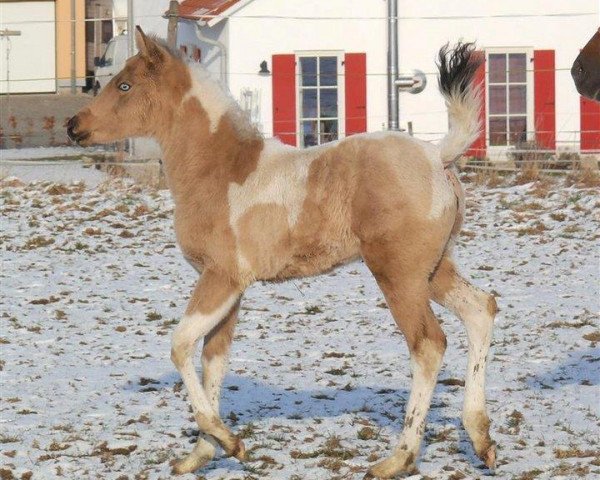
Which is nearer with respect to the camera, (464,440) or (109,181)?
(464,440)

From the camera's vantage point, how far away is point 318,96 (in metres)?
22.1

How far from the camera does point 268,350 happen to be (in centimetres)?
860

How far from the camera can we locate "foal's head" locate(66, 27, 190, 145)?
6.22m

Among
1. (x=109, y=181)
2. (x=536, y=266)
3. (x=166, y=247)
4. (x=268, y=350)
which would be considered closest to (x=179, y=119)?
(x=268, y=350)

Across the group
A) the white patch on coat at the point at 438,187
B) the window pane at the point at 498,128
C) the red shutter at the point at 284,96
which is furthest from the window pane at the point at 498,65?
the white patch on coat at the point at 438,187

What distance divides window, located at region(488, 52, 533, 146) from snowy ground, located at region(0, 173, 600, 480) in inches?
328

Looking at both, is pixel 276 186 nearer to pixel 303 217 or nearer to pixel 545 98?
pixel 303 217

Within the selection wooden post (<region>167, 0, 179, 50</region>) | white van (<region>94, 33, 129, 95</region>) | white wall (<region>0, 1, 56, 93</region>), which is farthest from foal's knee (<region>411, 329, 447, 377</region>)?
white wall (<region>0, 1, 56, 93</region>)

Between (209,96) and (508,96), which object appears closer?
(209,96)

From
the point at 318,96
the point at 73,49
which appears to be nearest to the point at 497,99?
the point at 318,96

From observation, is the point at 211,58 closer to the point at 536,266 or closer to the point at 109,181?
the point at 109,181

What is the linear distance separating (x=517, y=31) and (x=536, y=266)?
11396 mm

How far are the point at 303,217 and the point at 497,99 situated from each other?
56.4ft

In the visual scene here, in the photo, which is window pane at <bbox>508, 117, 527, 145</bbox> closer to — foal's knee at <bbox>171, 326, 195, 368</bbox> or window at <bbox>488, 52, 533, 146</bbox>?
window at <bbox>488, 52, 533, 146</bbox>
